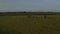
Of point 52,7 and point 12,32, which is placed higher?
point 52,7

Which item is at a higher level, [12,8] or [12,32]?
[12,8]

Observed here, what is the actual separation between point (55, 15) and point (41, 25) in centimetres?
8

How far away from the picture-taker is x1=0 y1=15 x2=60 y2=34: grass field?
0.53 metres

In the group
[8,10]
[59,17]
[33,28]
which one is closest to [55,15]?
[59,17]

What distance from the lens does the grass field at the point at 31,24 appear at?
0.53 meters

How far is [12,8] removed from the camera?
550mm

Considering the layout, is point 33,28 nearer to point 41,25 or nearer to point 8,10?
point 41,25

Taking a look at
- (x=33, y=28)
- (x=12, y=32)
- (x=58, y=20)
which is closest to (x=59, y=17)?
(x=58, y=20)

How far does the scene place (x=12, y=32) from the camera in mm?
533

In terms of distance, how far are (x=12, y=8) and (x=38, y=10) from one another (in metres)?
0.13

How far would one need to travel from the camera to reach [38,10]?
55cm

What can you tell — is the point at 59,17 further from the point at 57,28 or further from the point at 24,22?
the point at 24,22

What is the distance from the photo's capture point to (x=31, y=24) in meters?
0.53

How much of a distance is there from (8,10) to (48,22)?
204 mm
